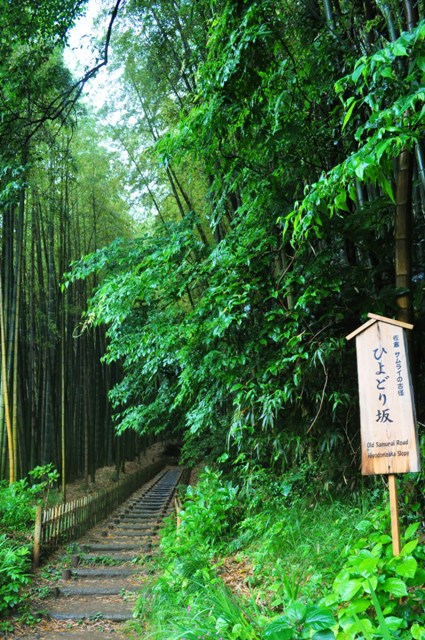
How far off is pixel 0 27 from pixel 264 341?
11.6ft

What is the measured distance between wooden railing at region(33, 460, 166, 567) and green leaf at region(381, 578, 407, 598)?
165 inches

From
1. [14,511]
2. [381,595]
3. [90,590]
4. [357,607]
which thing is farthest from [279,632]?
[14,511]

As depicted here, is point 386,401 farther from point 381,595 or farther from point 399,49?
point 399,49

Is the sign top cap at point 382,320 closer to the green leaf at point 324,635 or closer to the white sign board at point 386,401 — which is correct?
the white sign board at point 386,401

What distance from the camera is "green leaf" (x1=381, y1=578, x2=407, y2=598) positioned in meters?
1.84

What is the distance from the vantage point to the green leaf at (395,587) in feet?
6.05

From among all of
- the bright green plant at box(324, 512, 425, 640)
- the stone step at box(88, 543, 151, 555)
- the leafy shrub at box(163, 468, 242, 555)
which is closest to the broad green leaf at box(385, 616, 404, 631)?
the bright green plant at box(324, 512, 425, 640)

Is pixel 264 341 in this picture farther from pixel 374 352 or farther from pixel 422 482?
pixel 422 482

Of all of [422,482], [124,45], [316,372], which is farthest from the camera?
[124,45]

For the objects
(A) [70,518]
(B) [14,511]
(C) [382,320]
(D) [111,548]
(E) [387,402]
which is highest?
(C) [382,320]

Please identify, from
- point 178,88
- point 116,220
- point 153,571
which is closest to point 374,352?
point 153,571

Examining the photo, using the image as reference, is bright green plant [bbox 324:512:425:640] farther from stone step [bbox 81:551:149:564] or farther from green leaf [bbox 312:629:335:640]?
stone step [bbox 81:551:149:564]

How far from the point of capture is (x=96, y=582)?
4836 mm

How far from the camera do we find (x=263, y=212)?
362 cm
